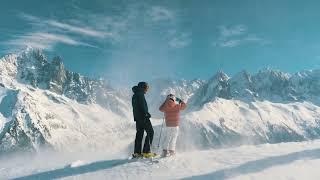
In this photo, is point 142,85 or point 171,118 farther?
point 171,118

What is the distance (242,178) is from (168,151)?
5.49 meters

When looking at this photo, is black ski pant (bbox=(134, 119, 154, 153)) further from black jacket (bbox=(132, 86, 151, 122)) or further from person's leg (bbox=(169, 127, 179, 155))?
person's leg (bbox=(169, 127, 179, 155))

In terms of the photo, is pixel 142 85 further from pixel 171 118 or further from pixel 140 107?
pixel 171 118

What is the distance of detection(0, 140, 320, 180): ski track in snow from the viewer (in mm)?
22484

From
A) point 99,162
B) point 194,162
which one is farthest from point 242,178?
point 99,162

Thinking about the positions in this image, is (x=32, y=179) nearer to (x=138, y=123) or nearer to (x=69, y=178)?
(x=69, y=178)

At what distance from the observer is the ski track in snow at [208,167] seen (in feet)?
73.8

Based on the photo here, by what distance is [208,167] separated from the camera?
935 inches

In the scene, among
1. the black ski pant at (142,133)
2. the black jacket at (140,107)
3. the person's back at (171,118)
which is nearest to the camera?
the black jacket at (140,107)

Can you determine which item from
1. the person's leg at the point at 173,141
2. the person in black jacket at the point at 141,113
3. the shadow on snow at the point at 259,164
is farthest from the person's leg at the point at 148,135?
the shadow on snow at the point at 259,164

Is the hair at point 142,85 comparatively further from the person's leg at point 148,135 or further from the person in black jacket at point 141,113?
the person's leg at point 148,135

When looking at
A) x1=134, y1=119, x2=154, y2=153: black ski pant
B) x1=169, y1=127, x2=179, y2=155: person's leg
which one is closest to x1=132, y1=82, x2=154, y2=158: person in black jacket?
x1=134, y1=119, x2=154, y2=153: black ski pant

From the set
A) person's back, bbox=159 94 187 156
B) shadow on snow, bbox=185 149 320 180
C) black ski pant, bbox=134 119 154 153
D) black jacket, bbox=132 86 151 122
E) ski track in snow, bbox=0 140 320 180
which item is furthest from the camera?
person's back, bbox=159 94 187 156

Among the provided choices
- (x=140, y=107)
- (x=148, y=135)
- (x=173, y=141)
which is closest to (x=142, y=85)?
(x=140, y=107)
